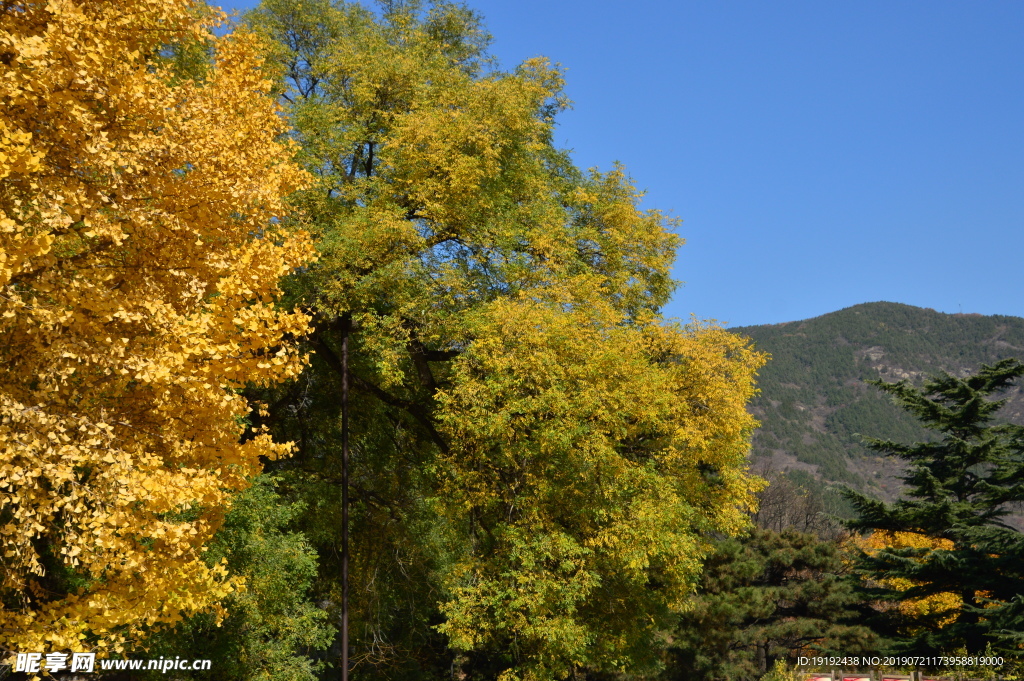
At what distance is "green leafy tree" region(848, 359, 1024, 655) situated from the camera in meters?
25.8

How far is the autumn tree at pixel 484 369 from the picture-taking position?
15.8 metres

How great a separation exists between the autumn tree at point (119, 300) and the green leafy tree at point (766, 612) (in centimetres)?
2405

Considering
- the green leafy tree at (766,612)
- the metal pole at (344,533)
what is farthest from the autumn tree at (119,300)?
the green leafy tree at (766,612)

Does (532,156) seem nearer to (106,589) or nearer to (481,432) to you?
(481,432)

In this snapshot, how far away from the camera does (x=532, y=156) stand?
19.8m

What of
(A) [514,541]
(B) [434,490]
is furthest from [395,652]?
(A) [514,541]

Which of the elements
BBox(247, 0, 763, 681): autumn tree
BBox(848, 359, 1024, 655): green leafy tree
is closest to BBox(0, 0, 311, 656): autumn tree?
BBox(247, 0, 763, 681): autumn tree

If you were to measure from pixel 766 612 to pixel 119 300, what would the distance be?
2860 centimetres

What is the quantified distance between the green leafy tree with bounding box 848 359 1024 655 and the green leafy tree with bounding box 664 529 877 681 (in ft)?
7.00

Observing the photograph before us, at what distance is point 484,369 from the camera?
640 inches

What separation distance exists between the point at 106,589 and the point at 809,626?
96.6 ft

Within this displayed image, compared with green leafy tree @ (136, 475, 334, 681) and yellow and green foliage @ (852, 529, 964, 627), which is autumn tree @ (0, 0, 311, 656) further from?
yellow and green foliage @ (852, 529, 964, 627)

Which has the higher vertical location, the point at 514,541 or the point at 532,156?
the point at 532,156

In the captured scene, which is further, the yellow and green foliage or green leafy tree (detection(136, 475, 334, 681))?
the yellow and green foliage
